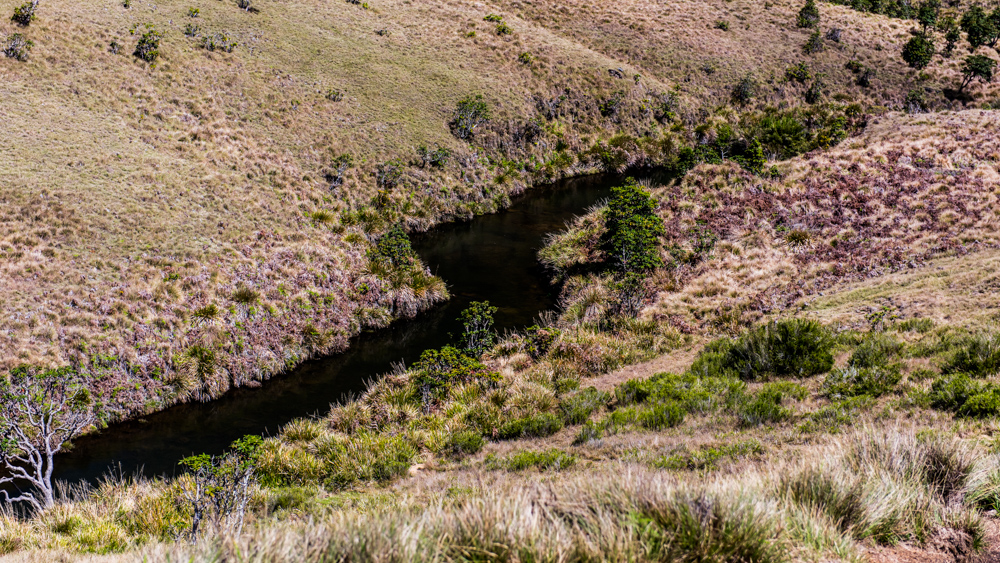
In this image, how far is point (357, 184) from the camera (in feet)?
97.2

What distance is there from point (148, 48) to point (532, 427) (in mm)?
30520

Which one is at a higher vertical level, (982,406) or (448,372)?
(982,406)

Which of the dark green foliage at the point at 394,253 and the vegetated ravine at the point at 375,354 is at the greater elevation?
the dark green foliage at the point at 394,253

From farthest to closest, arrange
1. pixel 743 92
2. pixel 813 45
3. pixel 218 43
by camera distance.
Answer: pixel 813 45
pixel 743 92
pixel 218 43

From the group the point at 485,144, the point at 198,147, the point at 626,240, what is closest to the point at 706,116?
the point at 485,144

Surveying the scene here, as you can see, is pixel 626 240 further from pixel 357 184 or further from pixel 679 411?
pixel 357 184

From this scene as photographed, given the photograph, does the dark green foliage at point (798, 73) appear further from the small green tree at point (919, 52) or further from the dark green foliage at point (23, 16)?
the dark green foliage at point (23, 16)

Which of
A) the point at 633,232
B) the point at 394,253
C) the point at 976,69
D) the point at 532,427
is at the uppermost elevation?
the point at 976,69

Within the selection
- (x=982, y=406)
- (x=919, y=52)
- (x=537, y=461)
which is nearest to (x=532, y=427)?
(x=537, y=461)

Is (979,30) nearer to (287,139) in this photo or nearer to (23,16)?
(287,139)

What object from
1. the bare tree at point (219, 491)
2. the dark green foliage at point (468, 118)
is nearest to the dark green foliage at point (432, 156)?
the dark green foliage at point (468, 118)

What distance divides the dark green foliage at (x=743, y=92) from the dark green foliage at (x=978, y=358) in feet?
137

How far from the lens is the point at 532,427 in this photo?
38.9ft

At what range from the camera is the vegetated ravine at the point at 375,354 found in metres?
15.1
